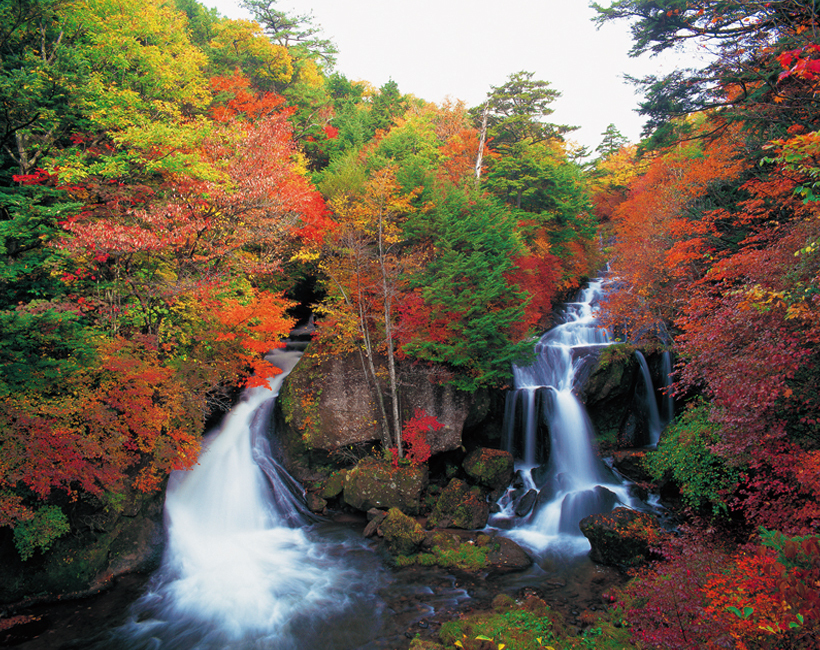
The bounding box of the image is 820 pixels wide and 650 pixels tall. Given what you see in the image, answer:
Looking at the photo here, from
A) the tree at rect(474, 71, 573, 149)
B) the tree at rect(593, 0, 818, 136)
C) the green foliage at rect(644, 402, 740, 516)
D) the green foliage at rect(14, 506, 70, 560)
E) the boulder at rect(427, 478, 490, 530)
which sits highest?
the tree at rect(474, 71, 573, 149)

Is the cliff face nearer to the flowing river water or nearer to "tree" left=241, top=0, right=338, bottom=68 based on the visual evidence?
the flowing river water

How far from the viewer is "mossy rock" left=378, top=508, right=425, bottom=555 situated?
11.4 meters

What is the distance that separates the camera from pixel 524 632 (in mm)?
7680

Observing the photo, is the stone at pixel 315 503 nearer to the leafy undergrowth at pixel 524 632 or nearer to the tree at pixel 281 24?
the leafy undergrowth at pixel 524 632

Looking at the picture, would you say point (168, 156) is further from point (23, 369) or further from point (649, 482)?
point (649, 482)

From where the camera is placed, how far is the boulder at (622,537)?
10.3 meters

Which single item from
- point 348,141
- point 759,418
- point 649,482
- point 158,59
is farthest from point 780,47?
point 348,141

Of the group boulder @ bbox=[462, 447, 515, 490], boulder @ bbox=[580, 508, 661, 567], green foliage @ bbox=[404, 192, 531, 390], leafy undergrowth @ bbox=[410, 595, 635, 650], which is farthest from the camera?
green foliage @ bbox=[404, 192, 531, 390]

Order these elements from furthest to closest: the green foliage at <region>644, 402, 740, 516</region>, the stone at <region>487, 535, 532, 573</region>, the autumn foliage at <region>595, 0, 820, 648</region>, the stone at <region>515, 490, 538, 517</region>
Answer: the stone at <region>515, 490, 538, 517</region>, the stone at <region>487, 535, 532, 573</region>, the green foliage at <region>644, 402, 740, 516</region>, the autumn foliage at <region>595, 0, 820, 648</region>

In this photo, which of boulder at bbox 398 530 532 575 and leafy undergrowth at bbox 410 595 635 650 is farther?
boulder at bbox 398 530 532 575

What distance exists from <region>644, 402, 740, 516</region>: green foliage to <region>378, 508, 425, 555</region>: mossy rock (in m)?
7.60

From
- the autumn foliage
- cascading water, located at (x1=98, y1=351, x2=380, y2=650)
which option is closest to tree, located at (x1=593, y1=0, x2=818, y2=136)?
the autumn foliage

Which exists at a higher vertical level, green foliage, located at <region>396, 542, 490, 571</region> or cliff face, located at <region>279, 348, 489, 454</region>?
cliff face, located at <region>279, 348, 489, 454</region>

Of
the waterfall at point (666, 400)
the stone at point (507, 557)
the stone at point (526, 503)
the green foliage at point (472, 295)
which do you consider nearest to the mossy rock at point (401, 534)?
the stone at point (507, 557)
